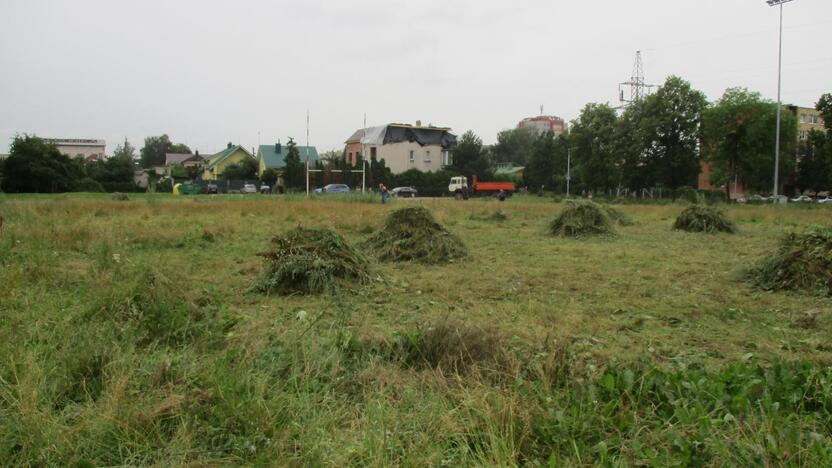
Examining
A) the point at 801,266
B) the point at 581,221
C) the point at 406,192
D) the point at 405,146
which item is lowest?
the point at 801,266

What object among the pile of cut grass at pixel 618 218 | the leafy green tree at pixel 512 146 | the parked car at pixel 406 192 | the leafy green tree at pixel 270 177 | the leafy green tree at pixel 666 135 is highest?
the leafy green tree at pixel 512 146

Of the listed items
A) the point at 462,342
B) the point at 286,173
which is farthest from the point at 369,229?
the point at 286,173

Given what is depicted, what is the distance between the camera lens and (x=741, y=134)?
1580 inches

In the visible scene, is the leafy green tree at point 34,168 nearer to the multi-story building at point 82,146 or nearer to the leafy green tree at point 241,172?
the leafy green tree at point 241,172

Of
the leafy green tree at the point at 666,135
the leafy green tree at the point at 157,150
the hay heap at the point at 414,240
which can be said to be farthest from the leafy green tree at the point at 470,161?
the leafy green tree at the point at 157,150

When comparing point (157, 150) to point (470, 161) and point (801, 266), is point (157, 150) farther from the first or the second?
point (801, 266)

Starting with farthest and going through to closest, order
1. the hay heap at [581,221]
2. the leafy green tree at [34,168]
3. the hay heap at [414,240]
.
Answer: the leafy green tree at [34,168] → the hay heap at [581,221] → the hay heap at [414,240]

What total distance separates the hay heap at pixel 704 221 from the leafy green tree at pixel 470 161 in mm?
47334

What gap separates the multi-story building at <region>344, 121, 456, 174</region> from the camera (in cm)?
6400

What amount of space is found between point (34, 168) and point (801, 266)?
167 feet

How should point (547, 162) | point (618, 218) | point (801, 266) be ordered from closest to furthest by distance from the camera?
1. point (801, 266)
2. point (618, 218)
3. point (547, 162)

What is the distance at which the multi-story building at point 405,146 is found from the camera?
210 feet

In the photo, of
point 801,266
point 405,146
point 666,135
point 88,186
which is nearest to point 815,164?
point 666,135

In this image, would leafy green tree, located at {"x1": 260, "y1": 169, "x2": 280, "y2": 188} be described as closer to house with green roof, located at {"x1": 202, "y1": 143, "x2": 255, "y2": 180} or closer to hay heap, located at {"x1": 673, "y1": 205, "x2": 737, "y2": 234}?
house with green roof, located at {"x1": 202, "y1": 143, "x2": 255, "y2": 180}
